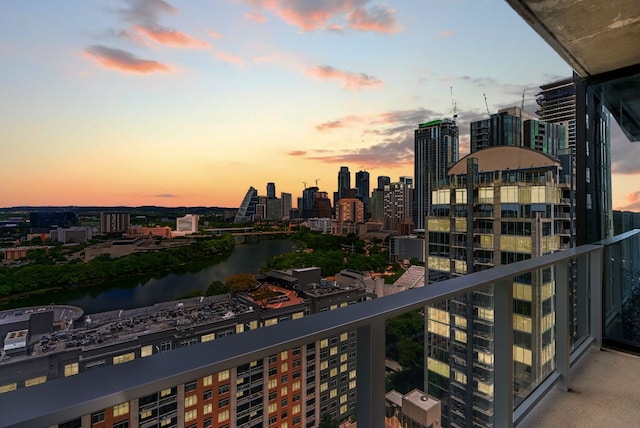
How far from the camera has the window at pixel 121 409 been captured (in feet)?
1.68

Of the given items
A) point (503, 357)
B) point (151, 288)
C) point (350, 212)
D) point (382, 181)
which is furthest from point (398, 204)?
point (503, 357)

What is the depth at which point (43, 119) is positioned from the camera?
22906mm

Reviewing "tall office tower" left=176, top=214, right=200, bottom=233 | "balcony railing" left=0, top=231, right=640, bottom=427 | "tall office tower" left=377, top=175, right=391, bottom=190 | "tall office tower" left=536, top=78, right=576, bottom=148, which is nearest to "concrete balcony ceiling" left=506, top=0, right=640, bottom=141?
"balcony railing" left=0, top=231, right=640, bottom=427

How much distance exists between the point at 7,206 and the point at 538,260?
31144 mm

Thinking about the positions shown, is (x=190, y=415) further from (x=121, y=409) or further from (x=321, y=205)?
(x=321, y=205)

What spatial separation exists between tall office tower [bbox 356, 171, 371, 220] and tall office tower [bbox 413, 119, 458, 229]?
8.89m

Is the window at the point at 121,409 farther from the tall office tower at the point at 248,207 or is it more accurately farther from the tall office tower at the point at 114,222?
the tall office tower at the point at 248,207

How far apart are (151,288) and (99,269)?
14.1 ft

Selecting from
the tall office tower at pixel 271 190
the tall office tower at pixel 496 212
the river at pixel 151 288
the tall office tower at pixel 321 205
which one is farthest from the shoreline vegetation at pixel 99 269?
the tall office tower at pixel 496 212

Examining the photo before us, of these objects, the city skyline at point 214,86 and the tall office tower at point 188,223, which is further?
the tall office tower at point 188,223

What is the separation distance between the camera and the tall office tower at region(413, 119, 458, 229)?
34562 mm

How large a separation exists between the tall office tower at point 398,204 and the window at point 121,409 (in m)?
37.4

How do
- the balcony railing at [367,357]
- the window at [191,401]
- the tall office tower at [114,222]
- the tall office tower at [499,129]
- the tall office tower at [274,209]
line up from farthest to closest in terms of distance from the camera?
the tall office tower at [274,209], the tall office tower at [499,129], the tall office tower at [114,222], the window at [191,401], the balcony railing at [367,357]

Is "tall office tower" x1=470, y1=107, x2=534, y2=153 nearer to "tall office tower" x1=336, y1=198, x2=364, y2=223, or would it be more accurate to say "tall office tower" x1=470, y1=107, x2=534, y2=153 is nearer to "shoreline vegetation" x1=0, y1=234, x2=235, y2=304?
"tall office tower" x1=336, y1=198, x2=364, y2=223
